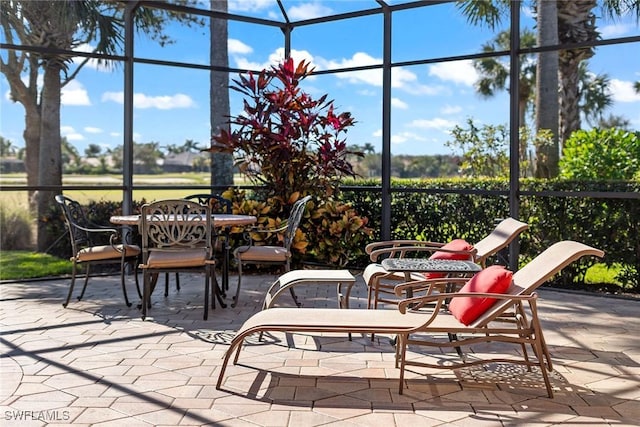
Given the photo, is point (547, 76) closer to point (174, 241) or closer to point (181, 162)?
point (181, 162)

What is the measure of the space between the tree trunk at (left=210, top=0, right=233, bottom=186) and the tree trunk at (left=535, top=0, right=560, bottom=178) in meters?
4.71

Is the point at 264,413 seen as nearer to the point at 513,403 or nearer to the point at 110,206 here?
the point at 513,403

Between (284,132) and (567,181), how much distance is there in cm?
312

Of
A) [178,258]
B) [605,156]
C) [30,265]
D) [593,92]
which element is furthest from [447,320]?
[593,92]

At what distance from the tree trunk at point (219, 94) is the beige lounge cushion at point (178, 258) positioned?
3.58m

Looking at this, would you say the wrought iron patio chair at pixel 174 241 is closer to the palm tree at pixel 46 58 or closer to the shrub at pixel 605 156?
the palm tree at pixel 46 58

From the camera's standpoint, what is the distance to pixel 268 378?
372 cm

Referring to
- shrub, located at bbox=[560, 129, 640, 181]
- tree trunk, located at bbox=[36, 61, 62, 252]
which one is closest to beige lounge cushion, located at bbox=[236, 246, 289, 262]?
shrub, located at bbox=[560, 129, 640, 181]

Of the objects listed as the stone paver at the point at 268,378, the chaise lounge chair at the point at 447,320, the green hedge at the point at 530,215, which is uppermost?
the green hedge at the point at 530,215

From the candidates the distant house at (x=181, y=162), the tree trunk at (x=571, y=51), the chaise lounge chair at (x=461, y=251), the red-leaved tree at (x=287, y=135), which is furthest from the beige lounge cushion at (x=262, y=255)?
the tree trunk at (x=571, y=51)

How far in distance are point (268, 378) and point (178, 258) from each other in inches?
72.0

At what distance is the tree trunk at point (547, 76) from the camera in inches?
382

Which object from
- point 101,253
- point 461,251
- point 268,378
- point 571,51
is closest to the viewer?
point 268,378

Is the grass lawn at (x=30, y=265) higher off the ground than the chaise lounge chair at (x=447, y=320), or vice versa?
the chaise lounge chair at (x=447, y=320)
